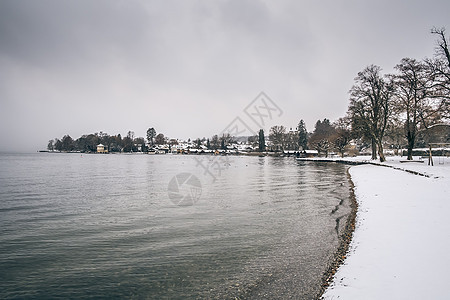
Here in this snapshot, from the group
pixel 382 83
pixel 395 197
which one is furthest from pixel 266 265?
pixel 382 83

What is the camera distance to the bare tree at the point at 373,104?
46625 millimetres

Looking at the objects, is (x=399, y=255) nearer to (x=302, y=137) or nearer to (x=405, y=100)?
(x=405, y=100)

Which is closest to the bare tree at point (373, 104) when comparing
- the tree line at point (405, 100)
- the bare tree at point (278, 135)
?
the tree line at point (405, 100)

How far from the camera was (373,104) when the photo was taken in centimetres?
4881

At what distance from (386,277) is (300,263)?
2539 millimetres

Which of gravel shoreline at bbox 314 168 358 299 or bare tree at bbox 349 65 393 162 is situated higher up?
bare tree at bbox 349 65 393 162

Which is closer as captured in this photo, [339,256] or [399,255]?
[399,255]

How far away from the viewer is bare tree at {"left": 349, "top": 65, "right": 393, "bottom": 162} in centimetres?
4662

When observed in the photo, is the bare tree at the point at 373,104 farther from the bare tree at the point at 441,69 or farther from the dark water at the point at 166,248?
the dark water at the point at 166,248

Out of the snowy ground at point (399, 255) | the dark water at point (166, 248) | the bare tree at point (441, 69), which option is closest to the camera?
the snowy ground at point (399, 255)

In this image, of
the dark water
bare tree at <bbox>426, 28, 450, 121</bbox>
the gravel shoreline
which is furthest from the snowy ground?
bare tree at <bbox>426, 28, 450, 121</bbox>

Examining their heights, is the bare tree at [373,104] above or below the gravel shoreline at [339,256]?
above

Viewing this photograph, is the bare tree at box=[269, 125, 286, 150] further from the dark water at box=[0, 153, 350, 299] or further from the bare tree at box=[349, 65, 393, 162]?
the dark water at box=[0, 153, 350, 299]

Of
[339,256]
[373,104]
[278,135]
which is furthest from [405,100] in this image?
[278,135]
